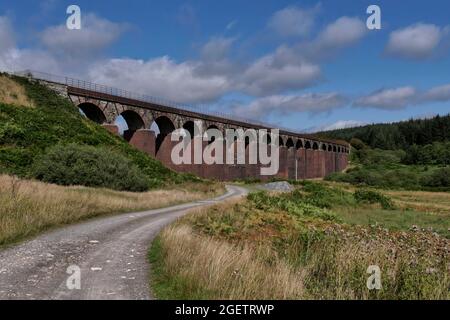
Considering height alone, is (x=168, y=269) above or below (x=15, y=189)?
below

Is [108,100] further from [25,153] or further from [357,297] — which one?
[357,297]

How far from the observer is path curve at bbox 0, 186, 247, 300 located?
6957mm

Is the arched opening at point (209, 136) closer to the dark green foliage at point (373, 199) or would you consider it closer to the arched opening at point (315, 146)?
the dark green foliage at point (373, 199)

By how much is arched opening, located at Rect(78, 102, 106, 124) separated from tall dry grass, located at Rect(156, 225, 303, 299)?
137ft

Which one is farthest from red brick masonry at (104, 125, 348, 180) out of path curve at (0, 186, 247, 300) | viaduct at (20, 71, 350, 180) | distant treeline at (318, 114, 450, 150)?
distant treeline at (318, 114, 450, 150)

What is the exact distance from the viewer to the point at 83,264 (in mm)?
9008

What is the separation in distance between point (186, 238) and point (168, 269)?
2.79 meters

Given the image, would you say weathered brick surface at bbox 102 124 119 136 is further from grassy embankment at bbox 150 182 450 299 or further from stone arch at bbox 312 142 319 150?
stone arch at bbox 312 142 319 150

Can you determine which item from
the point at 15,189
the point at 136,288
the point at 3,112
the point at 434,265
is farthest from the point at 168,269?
the point at 3,112

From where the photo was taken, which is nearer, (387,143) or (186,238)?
(186,238)

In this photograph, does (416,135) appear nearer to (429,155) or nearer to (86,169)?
(429,155)

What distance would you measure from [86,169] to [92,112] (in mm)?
23660

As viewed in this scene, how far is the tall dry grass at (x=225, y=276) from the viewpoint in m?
6.69

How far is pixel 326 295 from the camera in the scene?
723 cm
